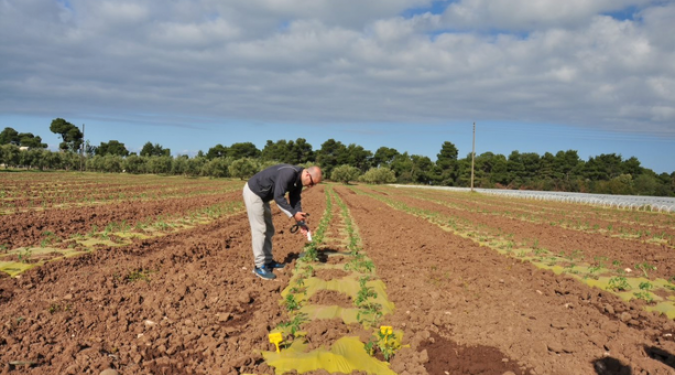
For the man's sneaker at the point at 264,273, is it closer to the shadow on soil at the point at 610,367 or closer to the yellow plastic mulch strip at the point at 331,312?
the yellow plastic mulch strip at the point at 331,312

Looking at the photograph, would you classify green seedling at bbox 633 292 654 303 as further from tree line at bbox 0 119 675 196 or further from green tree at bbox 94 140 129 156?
green tree at bbox 94 140 129 156

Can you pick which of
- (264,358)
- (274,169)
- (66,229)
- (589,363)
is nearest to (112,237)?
(66,229)

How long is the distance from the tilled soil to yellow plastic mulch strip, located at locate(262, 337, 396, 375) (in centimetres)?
12

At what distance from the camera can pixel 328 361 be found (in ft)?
13.7

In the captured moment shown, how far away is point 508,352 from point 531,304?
1917 millimetres

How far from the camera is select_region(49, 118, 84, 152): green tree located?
4747 inches

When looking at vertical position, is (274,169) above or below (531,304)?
above

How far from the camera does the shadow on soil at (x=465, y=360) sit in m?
4.06

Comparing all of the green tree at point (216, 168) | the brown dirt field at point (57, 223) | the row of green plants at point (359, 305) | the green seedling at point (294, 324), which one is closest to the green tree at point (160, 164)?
the green tree at point (216, 168)

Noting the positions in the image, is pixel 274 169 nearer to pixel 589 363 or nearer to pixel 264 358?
pixel 264 358

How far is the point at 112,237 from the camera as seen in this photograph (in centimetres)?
1029

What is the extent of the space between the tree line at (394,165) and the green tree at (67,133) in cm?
24

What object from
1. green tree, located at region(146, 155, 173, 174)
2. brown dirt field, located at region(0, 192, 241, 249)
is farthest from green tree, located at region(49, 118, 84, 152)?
brown dirt field, located at region(0, 192, 241, 249)

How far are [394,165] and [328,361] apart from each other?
10459 centimetres
